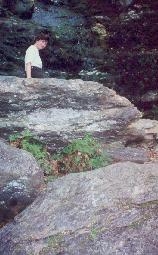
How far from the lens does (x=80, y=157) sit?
766 cm

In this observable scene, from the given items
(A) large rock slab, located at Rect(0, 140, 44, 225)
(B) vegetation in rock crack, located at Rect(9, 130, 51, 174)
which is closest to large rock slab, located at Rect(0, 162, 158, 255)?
(A) large rock slab, located at Rect(0, 140, 44, 225)

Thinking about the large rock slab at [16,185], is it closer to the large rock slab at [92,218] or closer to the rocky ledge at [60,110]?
the large rock slab at [92,218]

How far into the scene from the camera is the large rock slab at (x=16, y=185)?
6.18m

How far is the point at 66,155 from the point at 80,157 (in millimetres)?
353

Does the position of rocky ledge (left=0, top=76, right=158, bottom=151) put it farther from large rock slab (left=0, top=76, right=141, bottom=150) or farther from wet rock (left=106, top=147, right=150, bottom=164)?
wet rock (left=106, top=147, right=150, bottom=164)

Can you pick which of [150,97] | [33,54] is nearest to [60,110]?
[33,54]

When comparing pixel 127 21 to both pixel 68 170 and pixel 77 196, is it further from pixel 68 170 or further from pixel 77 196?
pixel 77 196

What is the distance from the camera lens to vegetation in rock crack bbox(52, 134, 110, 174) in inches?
300

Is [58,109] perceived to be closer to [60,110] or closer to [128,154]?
[60,110]

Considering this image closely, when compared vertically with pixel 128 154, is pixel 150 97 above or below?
below

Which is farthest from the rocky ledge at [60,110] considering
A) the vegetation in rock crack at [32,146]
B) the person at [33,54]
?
the person at [33,54]

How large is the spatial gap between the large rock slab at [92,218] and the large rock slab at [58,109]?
6.03 feet

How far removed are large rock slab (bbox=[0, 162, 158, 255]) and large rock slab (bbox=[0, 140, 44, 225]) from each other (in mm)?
166

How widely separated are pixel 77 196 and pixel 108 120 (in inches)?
109
